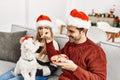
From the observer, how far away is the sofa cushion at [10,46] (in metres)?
1.98

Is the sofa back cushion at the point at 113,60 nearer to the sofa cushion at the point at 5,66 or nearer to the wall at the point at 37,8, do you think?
the sofa cushion at the point at 5,66

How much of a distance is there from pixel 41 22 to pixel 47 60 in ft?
1.08

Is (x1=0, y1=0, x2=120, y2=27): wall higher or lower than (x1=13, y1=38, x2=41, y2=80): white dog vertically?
higher

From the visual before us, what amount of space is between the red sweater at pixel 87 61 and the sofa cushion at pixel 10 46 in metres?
0.72

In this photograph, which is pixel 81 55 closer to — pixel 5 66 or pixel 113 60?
pixel 113 60

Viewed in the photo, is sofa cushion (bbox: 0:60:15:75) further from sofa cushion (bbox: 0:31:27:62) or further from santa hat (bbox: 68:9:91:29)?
santa hat (bbox: 68:9:91:29)

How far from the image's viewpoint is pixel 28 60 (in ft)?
5.16

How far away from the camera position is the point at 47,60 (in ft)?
5.47

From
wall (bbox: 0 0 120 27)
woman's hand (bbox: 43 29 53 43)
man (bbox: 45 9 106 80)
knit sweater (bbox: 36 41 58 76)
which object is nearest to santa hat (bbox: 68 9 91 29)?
man (bbox: 45 9 106 80)

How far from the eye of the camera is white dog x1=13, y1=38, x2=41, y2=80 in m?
1.54

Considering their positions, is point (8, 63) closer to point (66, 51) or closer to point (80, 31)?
point (66, 51)

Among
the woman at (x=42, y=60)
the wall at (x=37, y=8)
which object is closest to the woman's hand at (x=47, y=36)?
the woman at (x=42, y=60)

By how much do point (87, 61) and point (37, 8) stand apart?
2.68m

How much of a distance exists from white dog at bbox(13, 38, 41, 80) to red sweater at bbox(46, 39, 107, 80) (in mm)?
285
